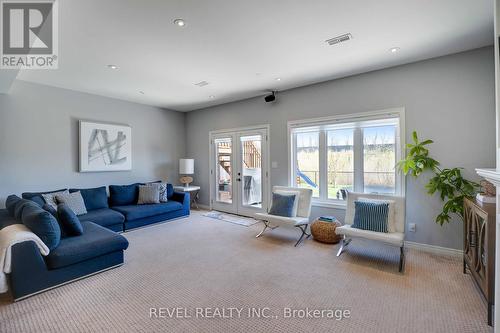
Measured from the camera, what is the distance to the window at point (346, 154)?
12.2 feet

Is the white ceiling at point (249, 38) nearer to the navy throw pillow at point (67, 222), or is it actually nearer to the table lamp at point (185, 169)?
the navy throw pillow at point (67, 222)

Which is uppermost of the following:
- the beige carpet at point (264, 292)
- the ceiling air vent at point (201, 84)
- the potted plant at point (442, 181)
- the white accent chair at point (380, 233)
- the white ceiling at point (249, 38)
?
the ceiling air vent at point (201, 84)

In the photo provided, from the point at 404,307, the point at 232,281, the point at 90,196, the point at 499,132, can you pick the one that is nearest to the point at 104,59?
the point at 90,196

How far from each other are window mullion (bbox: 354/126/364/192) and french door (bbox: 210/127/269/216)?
181 cm

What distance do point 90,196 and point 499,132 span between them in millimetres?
5695

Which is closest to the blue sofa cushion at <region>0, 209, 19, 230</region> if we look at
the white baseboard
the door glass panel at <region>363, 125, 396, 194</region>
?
the door glass panel at <region>363, 125, 396, 194</region>

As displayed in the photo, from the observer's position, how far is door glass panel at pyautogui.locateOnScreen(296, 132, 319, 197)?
451 cm

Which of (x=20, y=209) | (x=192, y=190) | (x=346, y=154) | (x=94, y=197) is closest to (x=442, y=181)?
(x=346, y=154)

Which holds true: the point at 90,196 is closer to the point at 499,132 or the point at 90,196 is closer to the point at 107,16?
the point at 107,16

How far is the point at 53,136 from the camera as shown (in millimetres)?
4395

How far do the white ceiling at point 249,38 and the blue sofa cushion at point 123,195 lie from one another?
212 centimetres

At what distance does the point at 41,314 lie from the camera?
2.06 metres

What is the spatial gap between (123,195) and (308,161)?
397cm

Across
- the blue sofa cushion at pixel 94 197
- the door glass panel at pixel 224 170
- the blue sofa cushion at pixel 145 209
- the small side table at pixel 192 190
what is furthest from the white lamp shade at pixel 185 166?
the blue sofa cushion at pixel 94 197
